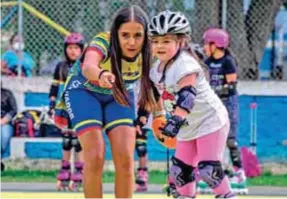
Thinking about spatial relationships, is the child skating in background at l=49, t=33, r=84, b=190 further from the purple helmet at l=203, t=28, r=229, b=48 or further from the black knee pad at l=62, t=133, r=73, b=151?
the purple helmet at l=203, t=28, r=229, b=48

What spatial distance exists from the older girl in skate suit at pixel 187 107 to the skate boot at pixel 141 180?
370cm

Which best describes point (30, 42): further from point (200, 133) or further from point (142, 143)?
point (200, 133)

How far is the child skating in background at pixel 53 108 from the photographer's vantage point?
12.5 meters

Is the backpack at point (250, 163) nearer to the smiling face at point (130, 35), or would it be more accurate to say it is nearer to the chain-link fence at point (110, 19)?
the chain-link fence at point (110, 19)

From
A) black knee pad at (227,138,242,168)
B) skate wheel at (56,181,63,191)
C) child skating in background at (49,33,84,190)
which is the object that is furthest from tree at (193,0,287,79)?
skate wheel at (56,181,63,191)

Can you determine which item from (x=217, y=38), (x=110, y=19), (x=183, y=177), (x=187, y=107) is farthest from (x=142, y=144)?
(x=187, y=107)

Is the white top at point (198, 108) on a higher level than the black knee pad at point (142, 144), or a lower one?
higher

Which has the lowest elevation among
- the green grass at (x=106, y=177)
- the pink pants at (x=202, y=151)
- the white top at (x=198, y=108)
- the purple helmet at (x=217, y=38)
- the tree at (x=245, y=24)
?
the green grass at (x=106, y=177)

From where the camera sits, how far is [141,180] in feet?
41.7

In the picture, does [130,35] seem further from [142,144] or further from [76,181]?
[142,144]

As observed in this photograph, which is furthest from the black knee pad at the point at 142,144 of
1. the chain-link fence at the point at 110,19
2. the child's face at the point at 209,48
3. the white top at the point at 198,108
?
the white top at the point at 198,108

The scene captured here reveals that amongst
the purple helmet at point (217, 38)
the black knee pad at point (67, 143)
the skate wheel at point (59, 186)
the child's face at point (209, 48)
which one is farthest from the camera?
the black knee pad at point (67, 143)

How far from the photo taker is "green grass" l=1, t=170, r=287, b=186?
1405cm

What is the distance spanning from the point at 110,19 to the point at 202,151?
289 inches
